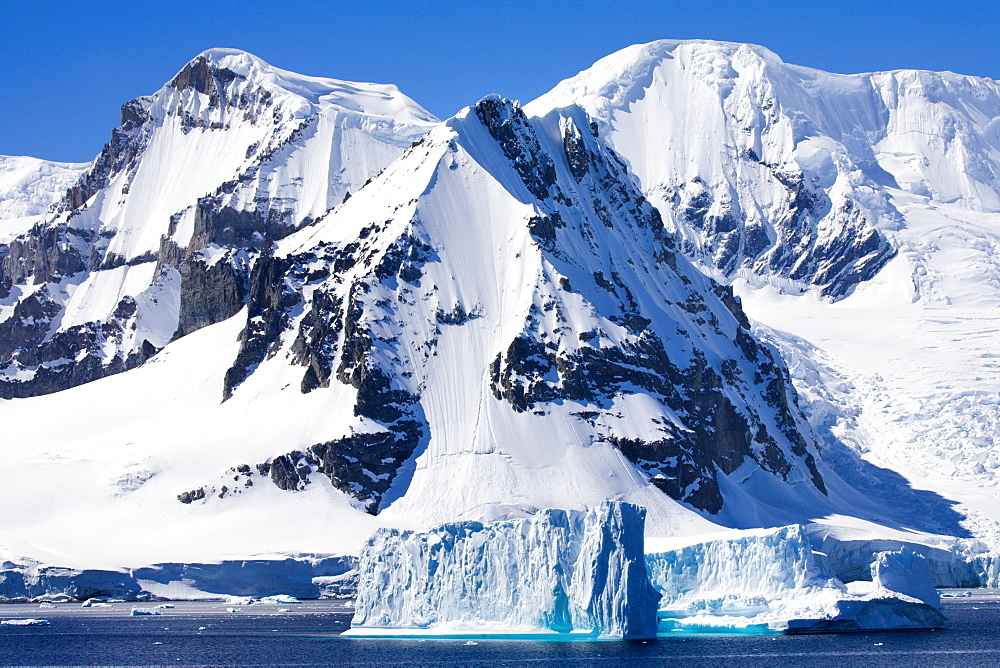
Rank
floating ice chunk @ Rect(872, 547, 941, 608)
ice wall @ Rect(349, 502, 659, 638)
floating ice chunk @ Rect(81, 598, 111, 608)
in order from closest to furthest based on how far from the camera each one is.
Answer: ice wall @ Rect(349, 502, 659, 638) < floating ice chunk @ Rect(872, 547, 941, 608) < floating ice chunk @ Rect(81, 598, 111, 608)

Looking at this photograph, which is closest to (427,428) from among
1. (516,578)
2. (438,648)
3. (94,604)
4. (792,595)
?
(94,604)

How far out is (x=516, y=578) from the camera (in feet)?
352

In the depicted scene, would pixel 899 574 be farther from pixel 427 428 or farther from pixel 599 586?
pixel 427 428

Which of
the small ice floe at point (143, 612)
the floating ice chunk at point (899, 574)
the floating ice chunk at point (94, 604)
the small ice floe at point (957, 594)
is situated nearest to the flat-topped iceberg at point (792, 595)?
the floating ice chunk at point (899, 574)

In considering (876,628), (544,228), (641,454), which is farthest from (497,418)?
(876,628)

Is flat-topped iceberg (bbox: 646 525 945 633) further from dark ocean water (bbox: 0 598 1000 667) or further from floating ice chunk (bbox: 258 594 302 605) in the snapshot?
floating ice chunk (bbox: 258 594 302 605)

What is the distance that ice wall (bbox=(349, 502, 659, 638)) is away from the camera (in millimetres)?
101312

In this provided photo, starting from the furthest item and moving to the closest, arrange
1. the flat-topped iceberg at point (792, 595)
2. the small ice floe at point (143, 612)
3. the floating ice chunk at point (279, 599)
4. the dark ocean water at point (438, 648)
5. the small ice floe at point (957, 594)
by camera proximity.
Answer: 1. the small ice floe at point (957, 594)
2. the floating ice chunk at point (279, 599)
3. the small ice floe at point (143, 612)
4. the flat-topped iceberg at point (792, 595)
5. the dark ocean water at point (438, 648)

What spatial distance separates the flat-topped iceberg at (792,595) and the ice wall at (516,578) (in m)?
11.7

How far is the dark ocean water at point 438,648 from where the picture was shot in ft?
314

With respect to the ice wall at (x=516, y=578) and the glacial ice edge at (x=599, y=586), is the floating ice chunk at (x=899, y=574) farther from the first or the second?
the ice wall at (x=516, y=578)

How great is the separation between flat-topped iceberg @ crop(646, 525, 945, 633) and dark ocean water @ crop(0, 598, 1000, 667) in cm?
145

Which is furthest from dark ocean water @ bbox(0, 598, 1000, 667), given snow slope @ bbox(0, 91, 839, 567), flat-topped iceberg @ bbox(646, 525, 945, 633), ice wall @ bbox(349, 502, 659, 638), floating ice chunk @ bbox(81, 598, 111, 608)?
snow slope @ bbox(0, 91, 839, 567)

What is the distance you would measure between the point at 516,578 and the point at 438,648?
7896mm
